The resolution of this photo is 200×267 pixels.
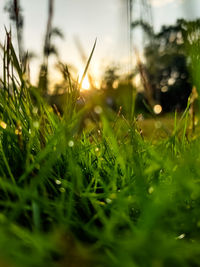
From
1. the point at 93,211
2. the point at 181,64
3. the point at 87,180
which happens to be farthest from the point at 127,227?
the point at 181,64

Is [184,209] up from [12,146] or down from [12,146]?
down

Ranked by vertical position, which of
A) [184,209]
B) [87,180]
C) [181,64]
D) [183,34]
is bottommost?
[184,209]

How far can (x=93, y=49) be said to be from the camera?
61cm

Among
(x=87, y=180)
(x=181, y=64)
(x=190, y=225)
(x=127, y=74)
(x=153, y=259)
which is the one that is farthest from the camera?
(x=181, y=64)

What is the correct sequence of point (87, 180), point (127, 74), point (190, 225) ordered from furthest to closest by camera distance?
point (87, 180)
point (127, 74)
point (190, 225)

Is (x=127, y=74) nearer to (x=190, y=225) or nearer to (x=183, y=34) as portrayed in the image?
(x=183, y=34)

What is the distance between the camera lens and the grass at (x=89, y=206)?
333mm

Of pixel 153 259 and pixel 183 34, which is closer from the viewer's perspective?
pixel 153 259

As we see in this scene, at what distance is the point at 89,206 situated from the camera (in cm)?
58

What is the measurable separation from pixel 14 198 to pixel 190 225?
314 millimetres

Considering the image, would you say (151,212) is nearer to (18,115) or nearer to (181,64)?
(18,115)

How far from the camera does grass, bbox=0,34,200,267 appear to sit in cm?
33

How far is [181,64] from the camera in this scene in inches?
1087

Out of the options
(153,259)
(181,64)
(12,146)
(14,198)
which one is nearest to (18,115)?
(12,146)
